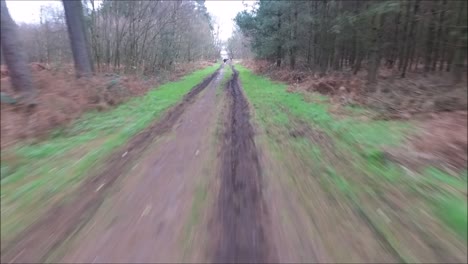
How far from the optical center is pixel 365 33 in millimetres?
15625

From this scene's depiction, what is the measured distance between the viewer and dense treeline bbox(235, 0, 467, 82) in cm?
1230

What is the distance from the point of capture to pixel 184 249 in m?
3.24

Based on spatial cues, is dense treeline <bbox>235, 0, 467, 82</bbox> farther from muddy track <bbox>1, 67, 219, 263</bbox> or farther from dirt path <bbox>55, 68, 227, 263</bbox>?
muddy track <bbox>1, 67, 219, 263</bbox>

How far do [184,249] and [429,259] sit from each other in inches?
95.5

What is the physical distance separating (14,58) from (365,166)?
10.1m

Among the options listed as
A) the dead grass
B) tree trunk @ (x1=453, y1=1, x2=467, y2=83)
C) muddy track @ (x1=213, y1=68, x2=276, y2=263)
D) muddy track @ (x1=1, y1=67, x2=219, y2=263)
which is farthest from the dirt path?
tree trunk @ (x1=453, y1=1, x2=467, y2=83)

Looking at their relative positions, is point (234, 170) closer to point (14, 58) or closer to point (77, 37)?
point (14, 58)

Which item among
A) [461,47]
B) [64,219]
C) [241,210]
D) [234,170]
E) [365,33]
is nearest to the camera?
[64,219]

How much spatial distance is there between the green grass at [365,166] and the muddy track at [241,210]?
837mm

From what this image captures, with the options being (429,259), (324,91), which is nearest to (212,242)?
(429,259)

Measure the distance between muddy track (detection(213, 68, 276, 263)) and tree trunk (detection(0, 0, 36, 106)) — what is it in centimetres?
657

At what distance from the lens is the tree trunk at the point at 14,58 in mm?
9094

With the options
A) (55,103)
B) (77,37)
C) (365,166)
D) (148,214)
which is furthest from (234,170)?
(77,37)

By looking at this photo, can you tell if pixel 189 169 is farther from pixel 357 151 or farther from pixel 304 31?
pixel 304 31
